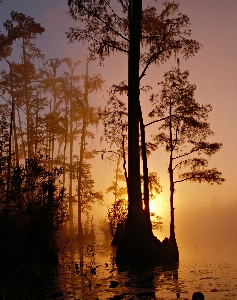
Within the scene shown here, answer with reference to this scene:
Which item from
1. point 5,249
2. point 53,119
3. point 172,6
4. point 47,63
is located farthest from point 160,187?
point 47,63

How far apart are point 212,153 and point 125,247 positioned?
7772 millimetres

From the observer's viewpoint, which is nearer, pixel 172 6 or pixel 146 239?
pixel 146 239

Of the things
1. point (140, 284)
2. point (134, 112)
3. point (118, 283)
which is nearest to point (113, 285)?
point (118, 283)

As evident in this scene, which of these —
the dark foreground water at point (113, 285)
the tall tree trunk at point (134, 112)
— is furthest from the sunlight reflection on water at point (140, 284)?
the tall tree trunk at point (134, 112)

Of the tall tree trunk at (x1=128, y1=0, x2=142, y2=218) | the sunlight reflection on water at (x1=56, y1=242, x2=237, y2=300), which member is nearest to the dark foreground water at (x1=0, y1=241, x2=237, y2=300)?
the sunlight reflection on water at (x1=56, y1=242, x2=237, y2=300)

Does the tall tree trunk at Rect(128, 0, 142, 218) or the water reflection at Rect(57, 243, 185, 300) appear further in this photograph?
the tall tree trunk at Rect(128, 0, 142, 218)

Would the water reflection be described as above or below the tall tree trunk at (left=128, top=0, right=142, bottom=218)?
below

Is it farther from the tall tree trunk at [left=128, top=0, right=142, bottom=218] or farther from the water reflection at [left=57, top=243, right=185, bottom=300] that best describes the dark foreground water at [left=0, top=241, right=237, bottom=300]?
the tall tree trunk at [left=128, top=0, right=142, bottom=218]

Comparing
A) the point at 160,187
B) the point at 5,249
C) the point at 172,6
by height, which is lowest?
the point at 5,249

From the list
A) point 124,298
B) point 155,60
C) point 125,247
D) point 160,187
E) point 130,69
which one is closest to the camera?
point 124,298

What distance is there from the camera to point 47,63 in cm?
4562

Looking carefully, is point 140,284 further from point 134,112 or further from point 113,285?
point 134,112

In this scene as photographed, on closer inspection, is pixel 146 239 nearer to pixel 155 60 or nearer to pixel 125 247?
pixel 125 247

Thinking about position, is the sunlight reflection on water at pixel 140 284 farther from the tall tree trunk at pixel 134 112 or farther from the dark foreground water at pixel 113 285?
the tall tree trunk at pixel 134 112
